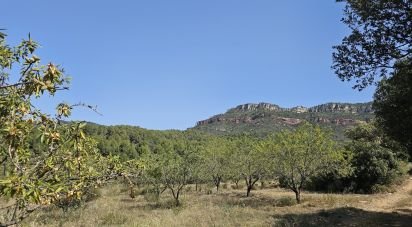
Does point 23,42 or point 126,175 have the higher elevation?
point 23,42

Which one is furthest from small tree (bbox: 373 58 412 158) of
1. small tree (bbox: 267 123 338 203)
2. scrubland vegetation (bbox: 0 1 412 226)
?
small tree (bbox: 267 123 338 203)

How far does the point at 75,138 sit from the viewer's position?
189 inches

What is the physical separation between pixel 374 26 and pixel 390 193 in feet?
78.8

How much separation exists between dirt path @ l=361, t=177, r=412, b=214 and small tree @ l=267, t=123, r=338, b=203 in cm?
419

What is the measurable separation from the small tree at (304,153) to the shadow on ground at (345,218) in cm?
515

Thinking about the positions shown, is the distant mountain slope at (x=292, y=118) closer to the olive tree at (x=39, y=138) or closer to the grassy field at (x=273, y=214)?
the grassy field at (x=273, y=214)

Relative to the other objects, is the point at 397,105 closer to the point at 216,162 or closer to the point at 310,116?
the point at 216,162

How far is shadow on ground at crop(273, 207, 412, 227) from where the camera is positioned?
22.0 m

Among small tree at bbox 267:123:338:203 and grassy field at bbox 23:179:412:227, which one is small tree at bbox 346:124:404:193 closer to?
grassy field at bbox 23:179:412:227

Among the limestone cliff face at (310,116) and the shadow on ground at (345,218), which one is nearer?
the shadow on ground at (345,218)

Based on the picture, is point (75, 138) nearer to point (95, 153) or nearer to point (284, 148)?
point (95, 153)

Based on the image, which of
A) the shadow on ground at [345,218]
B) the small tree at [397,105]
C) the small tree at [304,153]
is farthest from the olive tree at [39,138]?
the small tree at [304,153]

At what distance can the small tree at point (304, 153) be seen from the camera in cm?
3159

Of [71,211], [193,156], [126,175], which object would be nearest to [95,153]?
[126,175]
